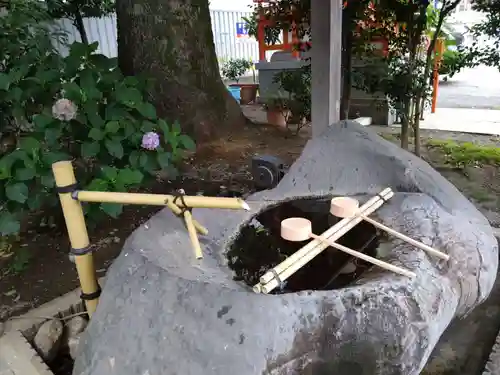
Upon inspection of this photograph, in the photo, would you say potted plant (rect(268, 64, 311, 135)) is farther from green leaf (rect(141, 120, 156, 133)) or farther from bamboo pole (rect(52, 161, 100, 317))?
bamboo pole (rect(52, 161, 100, 317))

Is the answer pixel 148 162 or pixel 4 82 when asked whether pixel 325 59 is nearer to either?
pixel 148 162

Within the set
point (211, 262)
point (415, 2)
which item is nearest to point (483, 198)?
point (415, 2)

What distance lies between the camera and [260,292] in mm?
1190

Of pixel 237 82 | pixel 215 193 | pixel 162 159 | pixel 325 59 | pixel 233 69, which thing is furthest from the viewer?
pixel 237 82

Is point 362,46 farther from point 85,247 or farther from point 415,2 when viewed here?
point 85,247

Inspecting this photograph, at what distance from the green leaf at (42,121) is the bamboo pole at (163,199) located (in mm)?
697

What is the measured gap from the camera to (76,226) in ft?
5.26

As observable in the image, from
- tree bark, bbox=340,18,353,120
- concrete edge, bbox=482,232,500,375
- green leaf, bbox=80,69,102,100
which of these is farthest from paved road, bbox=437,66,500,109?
green leaf, bbox=80,69,102,100

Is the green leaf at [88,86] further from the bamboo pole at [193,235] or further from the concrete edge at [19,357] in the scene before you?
the concrete edge at [19,357]

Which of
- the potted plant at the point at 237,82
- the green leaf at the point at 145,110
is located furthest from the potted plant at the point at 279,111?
the green leaf at the point at 145,110

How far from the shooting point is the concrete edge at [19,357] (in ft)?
5.76

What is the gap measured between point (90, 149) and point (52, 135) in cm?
18

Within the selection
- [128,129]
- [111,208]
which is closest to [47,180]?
[111,208]

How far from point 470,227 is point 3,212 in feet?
6.93
